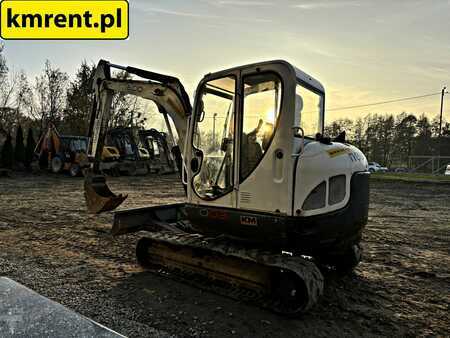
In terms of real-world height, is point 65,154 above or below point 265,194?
above

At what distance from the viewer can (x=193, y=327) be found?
10.8 ft

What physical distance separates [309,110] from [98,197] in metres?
3.32

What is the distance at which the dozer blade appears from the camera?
5.35 meters

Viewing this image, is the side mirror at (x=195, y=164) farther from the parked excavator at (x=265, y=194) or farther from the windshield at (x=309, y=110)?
the windshield at (x=309, y=110)

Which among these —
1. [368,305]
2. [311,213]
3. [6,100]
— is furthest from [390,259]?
[6,100]

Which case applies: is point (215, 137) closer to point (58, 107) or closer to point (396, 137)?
point (58, 107)

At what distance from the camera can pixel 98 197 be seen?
5438 millimetres

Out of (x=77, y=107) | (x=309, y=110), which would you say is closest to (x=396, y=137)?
(x=77, y=107)

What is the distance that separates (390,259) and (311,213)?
2822 mm

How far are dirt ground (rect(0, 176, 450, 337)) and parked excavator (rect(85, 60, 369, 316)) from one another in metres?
0.28

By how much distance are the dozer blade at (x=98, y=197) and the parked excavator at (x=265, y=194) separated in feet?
1.13

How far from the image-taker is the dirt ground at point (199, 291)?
3.38 meters

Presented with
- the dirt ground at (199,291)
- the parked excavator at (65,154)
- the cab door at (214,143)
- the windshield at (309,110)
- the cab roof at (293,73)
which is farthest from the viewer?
the parked excavator at (65,154)

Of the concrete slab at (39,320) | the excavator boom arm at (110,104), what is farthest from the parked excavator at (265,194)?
the concrete slab at (39,320)
